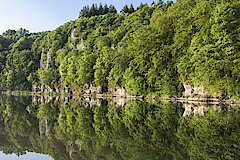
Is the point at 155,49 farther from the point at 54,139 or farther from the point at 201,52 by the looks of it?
the point at 54,139

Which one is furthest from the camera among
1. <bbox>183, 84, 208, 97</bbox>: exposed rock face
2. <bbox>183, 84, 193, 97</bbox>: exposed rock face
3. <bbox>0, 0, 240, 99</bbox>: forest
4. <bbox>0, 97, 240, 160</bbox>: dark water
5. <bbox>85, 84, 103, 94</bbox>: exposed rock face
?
<bbox>85, 84, 103, 94</bbox>: exposed rock face

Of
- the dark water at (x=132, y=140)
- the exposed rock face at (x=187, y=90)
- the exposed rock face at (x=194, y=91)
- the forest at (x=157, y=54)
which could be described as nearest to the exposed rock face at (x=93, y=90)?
the forest at (x=157, y=54)

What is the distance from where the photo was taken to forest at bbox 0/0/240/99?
51.8 meters

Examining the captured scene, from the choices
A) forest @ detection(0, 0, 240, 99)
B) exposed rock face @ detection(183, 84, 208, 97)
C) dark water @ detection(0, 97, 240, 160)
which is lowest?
dark water @ detection(0, 97, 240, 160)

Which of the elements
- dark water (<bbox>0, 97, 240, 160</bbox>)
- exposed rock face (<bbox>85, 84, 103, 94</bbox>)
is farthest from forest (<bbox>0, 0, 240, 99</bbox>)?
dark water (<bbox>0, 97, 240, 160</bbox>)

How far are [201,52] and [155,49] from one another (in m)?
15.6

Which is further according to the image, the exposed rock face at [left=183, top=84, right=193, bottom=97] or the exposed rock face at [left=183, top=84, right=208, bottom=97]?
the exposed rock face at [left=183, top=84, right=193, bottom=97]

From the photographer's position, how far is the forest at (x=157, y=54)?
5184 cm

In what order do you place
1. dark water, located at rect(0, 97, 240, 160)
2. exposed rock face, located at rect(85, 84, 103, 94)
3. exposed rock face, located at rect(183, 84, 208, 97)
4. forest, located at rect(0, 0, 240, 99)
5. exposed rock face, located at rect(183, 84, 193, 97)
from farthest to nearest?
1. exposed rock face, located at rect(85, 84, 103, 94)
2. exposed rock face, located at rect(183, 84, 193, 97)
3. exposed rock face, located at rect(183, 84, 208, 97)
4. forest, located at rect(0, 0, 240, 99)
5. dark water, located at rect(0, 97, 240, 160)

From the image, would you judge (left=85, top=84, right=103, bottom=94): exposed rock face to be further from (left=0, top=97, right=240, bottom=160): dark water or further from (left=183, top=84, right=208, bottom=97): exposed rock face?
(left=0, top=97, right=240, bottom=160): dark water

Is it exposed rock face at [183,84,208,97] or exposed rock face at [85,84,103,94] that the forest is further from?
exposed rock face at [85,84,103,94]

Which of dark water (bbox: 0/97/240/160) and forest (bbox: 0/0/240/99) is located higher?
forest (bbox: 0/0/240/99)

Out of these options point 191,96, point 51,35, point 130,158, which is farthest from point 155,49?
→ point 51,35

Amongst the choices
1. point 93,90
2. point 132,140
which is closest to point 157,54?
point 93,90
